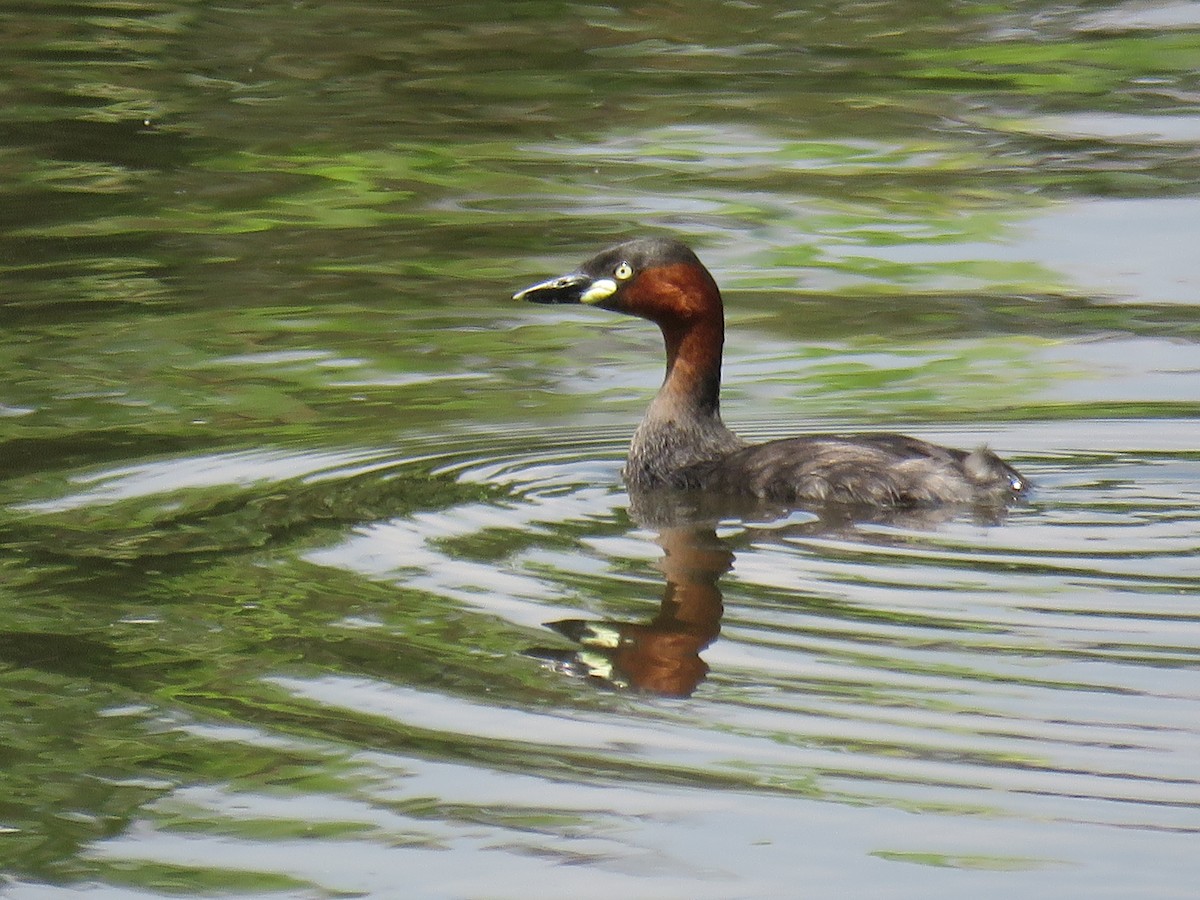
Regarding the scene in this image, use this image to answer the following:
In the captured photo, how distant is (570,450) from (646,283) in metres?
0.65

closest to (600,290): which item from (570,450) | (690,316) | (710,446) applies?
(690,316)

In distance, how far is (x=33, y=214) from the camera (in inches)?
472

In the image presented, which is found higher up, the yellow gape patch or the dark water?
the yellow gape patch

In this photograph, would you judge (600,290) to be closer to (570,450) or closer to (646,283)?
(646,283)

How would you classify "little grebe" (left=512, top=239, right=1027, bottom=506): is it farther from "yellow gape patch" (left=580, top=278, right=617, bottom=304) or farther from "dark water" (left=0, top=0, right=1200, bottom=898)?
"dark water" (left=0, top=0, right=1200, bottom=898)

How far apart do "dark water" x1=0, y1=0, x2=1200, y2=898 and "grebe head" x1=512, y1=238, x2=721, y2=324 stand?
1.71ft

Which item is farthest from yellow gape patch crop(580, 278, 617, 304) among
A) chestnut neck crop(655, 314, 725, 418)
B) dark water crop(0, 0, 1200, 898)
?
dark water crop(0, 0, 1200, 898)

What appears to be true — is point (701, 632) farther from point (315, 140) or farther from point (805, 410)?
point (315, 140)

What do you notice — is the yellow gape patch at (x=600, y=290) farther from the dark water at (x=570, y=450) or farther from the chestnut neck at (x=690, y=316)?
the dark water at (x=570, y=450)

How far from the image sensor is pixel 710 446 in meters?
8.47

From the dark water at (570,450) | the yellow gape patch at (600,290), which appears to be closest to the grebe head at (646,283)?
the yellow gape patch at (600,290)

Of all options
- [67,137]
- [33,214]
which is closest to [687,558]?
[33,214]

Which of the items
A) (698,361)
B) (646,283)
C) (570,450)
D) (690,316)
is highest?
(646,283)

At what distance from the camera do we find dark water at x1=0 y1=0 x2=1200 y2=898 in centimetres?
504
